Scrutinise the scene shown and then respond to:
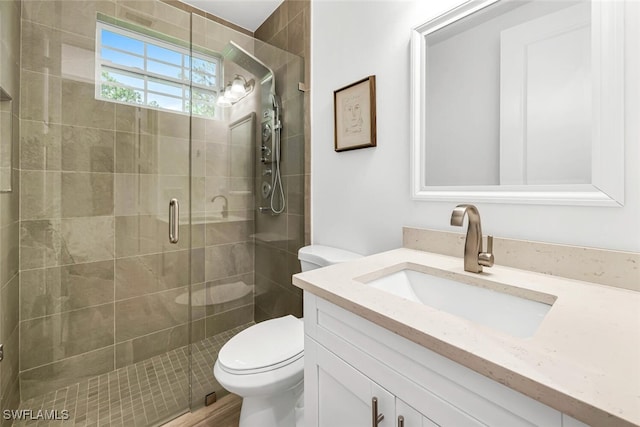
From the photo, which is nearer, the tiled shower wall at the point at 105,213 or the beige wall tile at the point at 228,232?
the tiled shower wall at the point at 105,213

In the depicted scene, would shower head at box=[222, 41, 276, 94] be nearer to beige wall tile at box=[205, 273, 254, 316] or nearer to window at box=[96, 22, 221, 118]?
window at box=[96, 22, 221, 118]

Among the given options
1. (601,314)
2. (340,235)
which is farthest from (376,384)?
(340,235)

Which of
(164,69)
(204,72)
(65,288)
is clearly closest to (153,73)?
(164,69)

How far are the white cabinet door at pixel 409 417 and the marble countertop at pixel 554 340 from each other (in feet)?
0.52

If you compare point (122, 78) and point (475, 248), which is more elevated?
point (122, 78)

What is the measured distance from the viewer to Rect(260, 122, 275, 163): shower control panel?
181 centimetres

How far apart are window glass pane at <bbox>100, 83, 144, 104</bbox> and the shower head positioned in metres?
0.61

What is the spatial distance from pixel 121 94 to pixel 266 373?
1.81 m

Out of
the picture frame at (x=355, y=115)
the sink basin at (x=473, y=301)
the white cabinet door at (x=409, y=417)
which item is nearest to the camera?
the white cabinet door at (x=409, y=417)

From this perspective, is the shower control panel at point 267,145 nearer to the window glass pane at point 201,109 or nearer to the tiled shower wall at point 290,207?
the tiled shower wall at point 290,207

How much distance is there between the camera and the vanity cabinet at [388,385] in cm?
43

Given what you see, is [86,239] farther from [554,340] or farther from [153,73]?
[554,340]

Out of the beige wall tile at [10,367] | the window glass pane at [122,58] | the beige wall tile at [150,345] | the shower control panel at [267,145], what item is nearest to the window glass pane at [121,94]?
the window glass pane at [122,58]

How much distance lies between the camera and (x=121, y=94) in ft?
5.49
